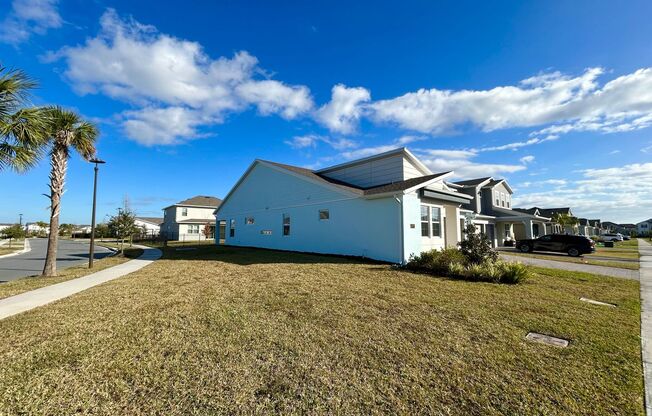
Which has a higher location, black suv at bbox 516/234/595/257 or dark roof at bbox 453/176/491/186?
dark roof at bbox 453/176/491/186

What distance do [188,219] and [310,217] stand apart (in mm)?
33738

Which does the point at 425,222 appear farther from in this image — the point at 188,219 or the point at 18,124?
the point at 188,219

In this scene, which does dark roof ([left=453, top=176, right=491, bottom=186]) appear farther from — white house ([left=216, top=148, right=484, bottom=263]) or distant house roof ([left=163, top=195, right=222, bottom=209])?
distant house roof ([left=163, top=195, right=222, bottom=209])

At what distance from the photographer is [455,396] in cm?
Result: 313

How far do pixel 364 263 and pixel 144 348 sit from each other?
31.2 feet

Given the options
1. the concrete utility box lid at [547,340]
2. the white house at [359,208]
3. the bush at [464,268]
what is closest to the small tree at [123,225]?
the white house at [359,208]

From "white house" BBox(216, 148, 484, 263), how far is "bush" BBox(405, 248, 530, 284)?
1047mm

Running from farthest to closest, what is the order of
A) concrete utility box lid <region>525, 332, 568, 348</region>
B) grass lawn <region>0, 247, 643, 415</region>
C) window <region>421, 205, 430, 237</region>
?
window <region>421, 205, 430, 237</region>
concrete utility box lid <region>525, 332, 568, 348</region>
grass lawn <region>0, 247, 643, 415</region>

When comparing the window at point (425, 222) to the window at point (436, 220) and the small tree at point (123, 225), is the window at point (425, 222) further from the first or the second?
the small tree at point (123, 225)

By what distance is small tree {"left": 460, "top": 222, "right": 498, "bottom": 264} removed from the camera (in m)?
10.7

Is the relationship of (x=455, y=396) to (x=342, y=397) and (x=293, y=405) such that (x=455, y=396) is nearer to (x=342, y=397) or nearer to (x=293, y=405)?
(x=342, y=397)

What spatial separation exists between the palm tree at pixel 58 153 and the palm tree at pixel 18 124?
2505 mm

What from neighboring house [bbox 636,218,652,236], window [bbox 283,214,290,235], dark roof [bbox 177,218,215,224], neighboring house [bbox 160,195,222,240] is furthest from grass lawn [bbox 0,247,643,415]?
neighboring house [bbox 636,218,652,236]

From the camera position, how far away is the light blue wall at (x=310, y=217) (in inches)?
516
